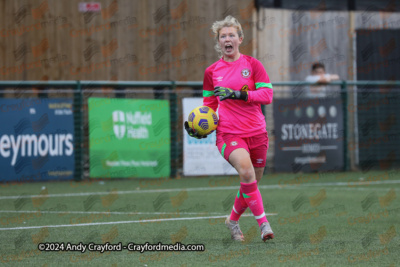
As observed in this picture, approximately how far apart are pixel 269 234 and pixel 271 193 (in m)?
5.86

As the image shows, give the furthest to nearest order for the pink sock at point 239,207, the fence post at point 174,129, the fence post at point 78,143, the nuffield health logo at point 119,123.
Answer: the fence post at point 174,129 → the nuffield health logo at point 119,123 → the fence post at point 78,143 → the pink sock at point 239,207

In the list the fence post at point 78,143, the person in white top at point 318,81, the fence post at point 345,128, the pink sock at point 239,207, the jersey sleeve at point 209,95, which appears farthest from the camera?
the fence post at point 345,128

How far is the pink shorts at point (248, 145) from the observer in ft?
25.1

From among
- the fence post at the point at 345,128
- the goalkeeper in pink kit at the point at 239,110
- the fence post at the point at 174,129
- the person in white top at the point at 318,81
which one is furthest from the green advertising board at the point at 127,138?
the goalkeeper in pink kit at the point at 239,110

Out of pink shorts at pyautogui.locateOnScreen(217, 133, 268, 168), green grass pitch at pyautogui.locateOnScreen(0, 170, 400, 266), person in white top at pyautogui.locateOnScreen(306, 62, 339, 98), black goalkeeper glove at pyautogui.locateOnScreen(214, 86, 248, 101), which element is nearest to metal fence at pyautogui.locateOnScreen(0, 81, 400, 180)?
person in white top at pyautogui.locateOnScreen(306, 62, 339, 98)

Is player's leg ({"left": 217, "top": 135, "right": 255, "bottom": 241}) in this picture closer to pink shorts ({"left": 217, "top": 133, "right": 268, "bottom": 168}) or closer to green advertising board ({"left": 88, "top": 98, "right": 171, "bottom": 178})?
pink shorts ({"left": 217, "top": 133, "right": 268, "bottom": 168})

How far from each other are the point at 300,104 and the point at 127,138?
4.17 m

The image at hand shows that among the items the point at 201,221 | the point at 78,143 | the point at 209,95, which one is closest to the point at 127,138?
the point at 78,143

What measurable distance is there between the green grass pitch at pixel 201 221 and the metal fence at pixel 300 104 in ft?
3.52

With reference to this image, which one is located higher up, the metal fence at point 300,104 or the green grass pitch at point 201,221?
the metal fence at point 300,104

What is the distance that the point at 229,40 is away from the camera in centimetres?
771

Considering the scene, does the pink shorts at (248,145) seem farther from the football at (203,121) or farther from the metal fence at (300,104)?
the metal fence at (300,104)

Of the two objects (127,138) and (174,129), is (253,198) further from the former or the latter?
(174,129)

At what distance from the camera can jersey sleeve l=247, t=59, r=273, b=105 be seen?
758 cm
